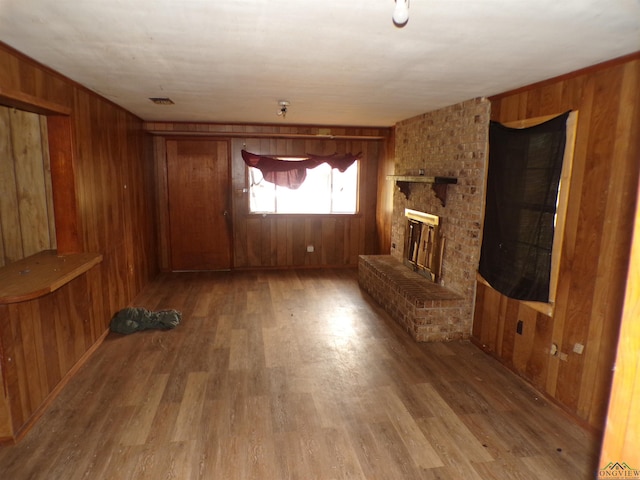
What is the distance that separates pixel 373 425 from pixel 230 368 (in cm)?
128

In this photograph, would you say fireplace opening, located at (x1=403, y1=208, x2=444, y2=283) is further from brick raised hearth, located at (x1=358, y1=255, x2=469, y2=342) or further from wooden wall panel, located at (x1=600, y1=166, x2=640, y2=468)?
wooden wall panel, located at (x1=600, y1=166, x2=640, y2=468)

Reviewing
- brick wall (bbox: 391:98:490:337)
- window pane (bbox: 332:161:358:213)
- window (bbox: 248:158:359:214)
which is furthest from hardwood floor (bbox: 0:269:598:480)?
window pane (bbox: 332:161:358:213)

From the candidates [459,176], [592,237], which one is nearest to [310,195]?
[459,176]

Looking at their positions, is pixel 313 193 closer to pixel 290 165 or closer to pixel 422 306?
pixel 290 165

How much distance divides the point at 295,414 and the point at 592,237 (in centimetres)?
218

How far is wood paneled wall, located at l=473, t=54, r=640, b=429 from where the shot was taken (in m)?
2.31

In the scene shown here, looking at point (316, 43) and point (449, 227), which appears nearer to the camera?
point (316, 43)

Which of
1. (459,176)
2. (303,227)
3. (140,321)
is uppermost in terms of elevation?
(459,176)

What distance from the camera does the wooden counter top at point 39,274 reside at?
2.26m

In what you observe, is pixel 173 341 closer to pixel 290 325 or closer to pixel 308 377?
pixel 290 325

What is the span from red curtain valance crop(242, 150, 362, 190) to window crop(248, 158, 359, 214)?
112mm

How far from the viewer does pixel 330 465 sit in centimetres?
223

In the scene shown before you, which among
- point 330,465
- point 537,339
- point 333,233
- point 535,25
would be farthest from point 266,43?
point 333,233

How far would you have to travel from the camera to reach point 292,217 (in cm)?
647
